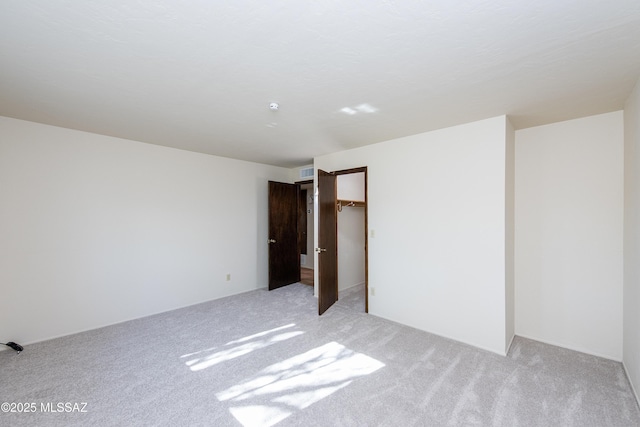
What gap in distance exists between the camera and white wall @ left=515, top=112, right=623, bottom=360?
2643 mm

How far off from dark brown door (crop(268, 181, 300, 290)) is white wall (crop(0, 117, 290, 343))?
1.77ft

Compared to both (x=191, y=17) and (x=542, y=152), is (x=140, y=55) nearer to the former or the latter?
(x=191, y=17)

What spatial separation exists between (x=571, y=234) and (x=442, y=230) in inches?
50.0

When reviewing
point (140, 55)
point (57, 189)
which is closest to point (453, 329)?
point (140, 55)

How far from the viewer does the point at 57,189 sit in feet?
10.3

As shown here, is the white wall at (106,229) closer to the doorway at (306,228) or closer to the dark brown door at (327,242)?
the dark brown door at (327,242)

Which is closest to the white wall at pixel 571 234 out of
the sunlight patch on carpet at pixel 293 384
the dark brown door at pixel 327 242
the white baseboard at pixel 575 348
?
the white baseboard at pixel 575 348

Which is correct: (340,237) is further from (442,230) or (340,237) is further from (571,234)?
(571,234)

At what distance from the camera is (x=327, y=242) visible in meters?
4.14

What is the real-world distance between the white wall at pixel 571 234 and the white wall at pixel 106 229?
4291 millimetres

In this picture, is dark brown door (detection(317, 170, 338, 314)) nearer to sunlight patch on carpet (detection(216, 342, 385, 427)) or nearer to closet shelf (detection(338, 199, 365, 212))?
closet shelf (detection(338, 199, 365, 212))

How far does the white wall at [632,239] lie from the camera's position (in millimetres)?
2057

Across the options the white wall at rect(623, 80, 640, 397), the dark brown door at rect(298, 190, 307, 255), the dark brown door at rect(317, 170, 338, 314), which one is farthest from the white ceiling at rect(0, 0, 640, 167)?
the dark brown door at rect(298, 190, 307, 255)

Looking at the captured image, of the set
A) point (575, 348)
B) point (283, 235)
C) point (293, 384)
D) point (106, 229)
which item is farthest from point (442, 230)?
point (106, 229)
